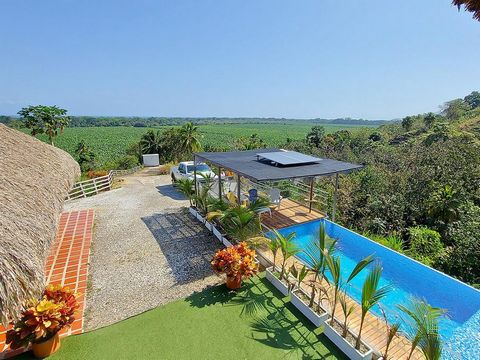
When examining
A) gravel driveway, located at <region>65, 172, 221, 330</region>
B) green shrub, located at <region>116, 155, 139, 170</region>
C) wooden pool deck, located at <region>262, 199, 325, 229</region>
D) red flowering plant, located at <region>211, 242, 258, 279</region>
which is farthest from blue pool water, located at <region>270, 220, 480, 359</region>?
green shrub, located at <region>116, 155, 139, 170</region>

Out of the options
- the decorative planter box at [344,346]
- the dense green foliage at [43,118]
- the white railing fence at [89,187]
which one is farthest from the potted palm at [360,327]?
the dense green foliage at [43,118]

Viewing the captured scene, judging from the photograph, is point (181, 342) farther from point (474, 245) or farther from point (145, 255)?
point (474, 245)

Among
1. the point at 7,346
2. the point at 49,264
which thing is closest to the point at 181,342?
the point at 7,346

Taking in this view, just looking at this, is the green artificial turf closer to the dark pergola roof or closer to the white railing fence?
the dark pergola roof

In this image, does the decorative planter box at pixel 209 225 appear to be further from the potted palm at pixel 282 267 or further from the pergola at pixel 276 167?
the potted palm at pixel 282 267

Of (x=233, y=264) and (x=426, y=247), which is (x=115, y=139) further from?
(x=426, y=247)
